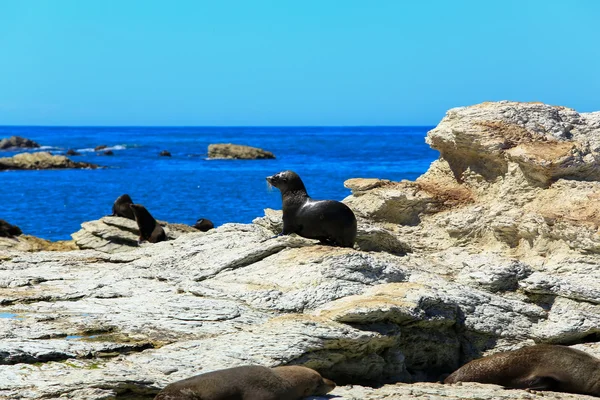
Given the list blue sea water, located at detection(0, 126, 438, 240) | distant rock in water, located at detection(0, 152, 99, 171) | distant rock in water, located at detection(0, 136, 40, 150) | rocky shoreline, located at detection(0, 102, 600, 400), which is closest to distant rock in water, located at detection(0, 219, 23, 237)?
rocky shoreline, located at detection(0, 102, 600, 400)

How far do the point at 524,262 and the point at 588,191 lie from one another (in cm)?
156

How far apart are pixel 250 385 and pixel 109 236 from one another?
36.0ft

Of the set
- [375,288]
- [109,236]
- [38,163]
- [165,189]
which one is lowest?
[38,163]

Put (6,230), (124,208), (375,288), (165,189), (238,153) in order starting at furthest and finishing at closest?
(238,153) → (165,189) → (124,208) → (6,230) → (375,288)

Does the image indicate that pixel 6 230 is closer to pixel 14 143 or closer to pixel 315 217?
pixel 315 217

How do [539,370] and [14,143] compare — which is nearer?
[539,370]

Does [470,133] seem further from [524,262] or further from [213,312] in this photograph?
[213,312]

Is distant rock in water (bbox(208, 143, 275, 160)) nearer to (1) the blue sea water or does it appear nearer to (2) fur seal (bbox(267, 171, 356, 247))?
(1) the blue sea water

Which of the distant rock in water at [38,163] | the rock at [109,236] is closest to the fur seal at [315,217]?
the rock at [109,236]

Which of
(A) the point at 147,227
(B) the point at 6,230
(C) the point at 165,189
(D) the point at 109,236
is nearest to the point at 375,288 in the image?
(D) the point at 109,236

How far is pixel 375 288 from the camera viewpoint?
29.5 feet

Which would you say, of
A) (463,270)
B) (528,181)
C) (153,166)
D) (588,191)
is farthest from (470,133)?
(153,166)

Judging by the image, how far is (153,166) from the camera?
69188 mm

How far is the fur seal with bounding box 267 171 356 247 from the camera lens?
10.4 metres
